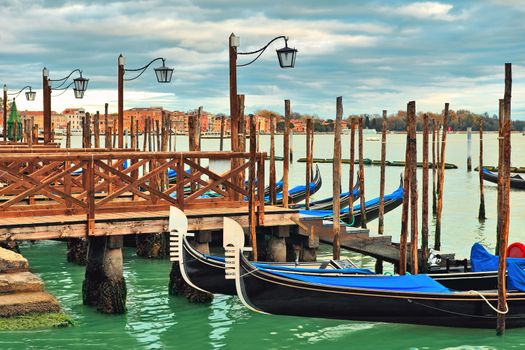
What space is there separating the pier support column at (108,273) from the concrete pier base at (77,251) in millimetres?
3613

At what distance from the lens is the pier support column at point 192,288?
33.9 feet

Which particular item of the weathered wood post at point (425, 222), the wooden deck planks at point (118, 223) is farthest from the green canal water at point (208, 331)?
the weathered wood post at point (425, 222)

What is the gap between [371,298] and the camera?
8930 millimetres

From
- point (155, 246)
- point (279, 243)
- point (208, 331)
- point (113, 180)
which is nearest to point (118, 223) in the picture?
point (113, 180)

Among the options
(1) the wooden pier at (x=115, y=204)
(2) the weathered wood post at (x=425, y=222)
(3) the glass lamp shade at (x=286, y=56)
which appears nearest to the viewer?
(1) the wooden pier at (x=115, y=204)

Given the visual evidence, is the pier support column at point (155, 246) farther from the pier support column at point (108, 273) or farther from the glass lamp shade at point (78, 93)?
the glass lamp shade at point (78, 93)

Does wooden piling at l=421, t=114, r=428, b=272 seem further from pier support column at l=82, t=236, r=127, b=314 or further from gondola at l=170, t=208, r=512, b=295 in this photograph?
pier support column at l=82, t=236, r=127, b=314

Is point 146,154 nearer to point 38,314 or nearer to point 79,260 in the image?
point 38,314

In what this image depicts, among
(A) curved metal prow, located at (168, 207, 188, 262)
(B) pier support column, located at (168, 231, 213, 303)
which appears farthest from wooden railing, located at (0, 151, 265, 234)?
(A) curved metal prow, located at (168, 207, 188, 262)

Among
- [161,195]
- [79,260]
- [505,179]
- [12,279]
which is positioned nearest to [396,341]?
[505,179]

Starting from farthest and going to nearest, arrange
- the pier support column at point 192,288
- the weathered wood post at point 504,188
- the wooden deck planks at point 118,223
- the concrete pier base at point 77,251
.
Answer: the concrete pier base at point 77,251
the pier support column at point 192,288
the wooden deck planks at point 118,223
the weathered wood post at point 504,188

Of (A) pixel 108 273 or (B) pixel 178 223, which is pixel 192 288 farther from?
(B) pixel 178 223

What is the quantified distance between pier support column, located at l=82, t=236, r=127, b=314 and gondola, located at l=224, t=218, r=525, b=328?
1.82 m

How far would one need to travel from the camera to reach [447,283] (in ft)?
31.9
